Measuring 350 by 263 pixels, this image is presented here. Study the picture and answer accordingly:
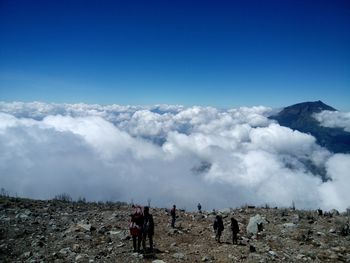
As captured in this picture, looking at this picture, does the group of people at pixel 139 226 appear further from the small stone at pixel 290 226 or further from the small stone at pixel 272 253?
the small stone at pixel 290 226

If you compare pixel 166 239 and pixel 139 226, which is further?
pixel 166 239

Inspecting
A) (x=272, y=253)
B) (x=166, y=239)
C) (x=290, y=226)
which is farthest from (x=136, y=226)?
(x=290, y=226)

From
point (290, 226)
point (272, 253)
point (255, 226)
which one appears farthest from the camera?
point (290, 226)

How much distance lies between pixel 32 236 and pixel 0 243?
162 centimetres

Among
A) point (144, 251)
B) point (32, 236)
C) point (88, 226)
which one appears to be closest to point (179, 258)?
point (144, 251)

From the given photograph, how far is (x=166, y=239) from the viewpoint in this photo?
17406mm

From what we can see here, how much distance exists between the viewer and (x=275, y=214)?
24312 mm

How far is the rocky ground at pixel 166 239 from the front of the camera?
13.9m

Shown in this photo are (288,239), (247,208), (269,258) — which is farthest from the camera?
(247,208)

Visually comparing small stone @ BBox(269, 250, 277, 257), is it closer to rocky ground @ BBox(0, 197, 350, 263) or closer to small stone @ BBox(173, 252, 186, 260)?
rocky ground @ BBox(0, 197, 350, 263)

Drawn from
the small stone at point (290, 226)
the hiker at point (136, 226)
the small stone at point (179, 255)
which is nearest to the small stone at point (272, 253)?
the small stone at point (179, 255)

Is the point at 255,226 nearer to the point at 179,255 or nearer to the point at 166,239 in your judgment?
the point at 166,239

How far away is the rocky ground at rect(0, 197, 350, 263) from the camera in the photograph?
549 inches

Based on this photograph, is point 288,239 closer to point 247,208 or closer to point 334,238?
point 334,238
